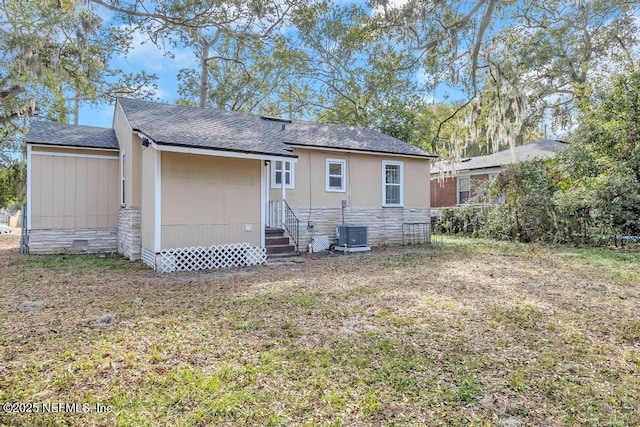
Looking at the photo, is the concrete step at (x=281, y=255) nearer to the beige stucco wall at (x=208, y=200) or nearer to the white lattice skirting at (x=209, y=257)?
the white lattice skirting at (x=209, y=257)

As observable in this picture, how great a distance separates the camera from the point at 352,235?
36.9 ft

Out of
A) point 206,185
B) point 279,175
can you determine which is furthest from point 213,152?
point 279,175

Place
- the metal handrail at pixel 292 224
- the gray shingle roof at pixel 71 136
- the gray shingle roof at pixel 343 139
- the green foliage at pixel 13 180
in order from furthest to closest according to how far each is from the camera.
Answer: the green foliage at pixel 13 180 → the gray shingle roof at pixel 343 139 → the metal handrail at pixel 292 224 → the gray shingle roof at pixel 71 136

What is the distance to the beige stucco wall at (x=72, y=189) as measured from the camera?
1010 centimetres

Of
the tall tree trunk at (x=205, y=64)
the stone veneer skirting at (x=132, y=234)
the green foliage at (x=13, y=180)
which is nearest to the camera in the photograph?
the stone veneer skirting at (x=132, y=234)

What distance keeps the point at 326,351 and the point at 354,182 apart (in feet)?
29.4

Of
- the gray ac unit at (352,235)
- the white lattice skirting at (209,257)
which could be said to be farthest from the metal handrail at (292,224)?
the white lattice skirting at (209,257)

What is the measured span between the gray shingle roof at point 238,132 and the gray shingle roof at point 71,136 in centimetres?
127

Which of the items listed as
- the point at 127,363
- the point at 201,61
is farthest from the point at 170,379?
the point at 201,61

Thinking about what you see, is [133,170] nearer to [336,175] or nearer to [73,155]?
[73,155]

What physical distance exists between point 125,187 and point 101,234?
1850 millimetres

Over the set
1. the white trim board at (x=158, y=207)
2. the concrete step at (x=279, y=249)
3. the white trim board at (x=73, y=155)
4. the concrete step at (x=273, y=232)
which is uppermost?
the white trim board at (x=73, y=155)

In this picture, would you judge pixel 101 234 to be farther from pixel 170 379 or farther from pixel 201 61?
pixel 201 61

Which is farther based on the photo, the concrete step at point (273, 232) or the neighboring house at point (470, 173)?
the neighboring house at point (470, 173)
